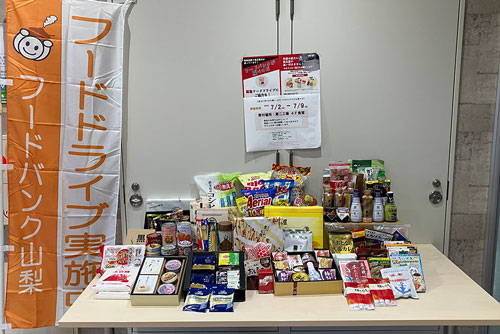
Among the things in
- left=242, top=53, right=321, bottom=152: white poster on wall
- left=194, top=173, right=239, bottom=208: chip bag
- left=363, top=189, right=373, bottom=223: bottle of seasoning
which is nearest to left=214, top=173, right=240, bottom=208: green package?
left=194, top=173, right=239, bottom=208: chip bag

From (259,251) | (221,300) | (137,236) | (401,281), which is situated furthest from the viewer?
(137,236)

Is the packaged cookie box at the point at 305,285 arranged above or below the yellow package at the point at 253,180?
below

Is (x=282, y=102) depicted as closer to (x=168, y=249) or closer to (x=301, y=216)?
(x=301, y=216)

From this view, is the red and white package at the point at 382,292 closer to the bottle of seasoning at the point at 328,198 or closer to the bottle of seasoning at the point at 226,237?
the bottle of seasoning at the point at 328,198

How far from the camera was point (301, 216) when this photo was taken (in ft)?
5.74

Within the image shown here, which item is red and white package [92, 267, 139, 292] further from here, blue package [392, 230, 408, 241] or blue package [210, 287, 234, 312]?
blue package [392, 230, 408, 241]

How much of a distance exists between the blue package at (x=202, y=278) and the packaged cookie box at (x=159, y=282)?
0.04 metres

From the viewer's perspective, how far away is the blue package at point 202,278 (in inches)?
59.4

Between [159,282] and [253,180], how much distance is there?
0.73 meters

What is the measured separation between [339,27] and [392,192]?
2.92ft

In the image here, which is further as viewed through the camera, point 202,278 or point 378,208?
point 378,208

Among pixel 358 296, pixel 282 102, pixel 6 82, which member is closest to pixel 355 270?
pixel 358 296

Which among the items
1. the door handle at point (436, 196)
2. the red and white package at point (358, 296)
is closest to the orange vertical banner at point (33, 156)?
the red and white package at point (358, 296)

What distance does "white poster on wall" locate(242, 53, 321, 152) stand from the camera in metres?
1.95
